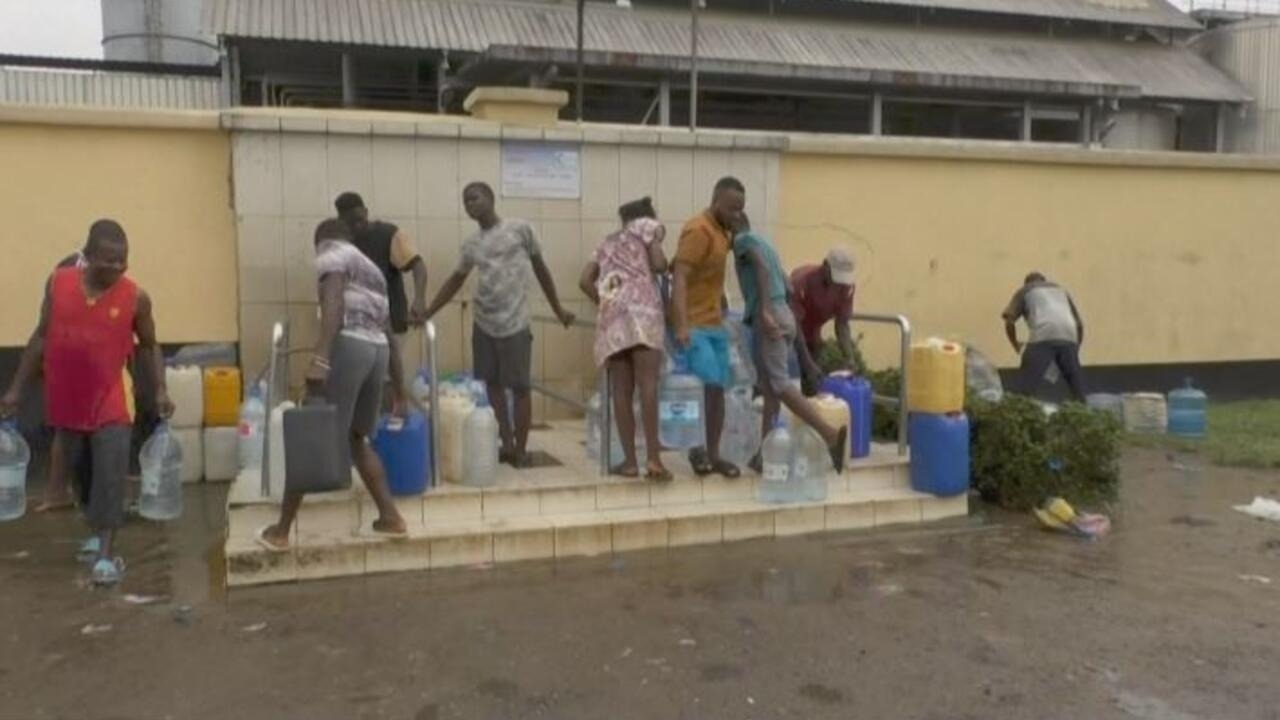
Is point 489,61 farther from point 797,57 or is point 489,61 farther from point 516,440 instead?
point 516,440

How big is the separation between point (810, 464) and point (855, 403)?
0.68 meters

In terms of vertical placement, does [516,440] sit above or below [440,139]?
below

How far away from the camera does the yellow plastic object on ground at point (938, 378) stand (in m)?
7.15

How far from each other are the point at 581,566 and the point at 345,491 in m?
1.29

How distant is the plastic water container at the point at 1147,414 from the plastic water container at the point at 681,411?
207 inches

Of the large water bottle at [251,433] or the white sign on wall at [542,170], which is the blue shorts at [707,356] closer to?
the white sign on wall at [542,170]

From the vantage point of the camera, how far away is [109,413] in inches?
219

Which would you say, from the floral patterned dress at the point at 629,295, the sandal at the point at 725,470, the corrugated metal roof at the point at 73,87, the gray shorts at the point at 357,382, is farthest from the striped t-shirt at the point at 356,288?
the corrugated metal roof at the point at 73,87

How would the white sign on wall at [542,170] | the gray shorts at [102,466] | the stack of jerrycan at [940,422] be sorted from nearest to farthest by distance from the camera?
the gray shorts at [102,466] < the stack of jerrycan at [940,422] < the white sign on wall at [542,170]

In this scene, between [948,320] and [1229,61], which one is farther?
[1229,61]

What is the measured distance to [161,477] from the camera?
6348 millimetres

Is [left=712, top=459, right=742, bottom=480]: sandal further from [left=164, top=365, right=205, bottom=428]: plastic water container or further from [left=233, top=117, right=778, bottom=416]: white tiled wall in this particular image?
[left=164, top=365, right=205, bottom=428]: plastic water container

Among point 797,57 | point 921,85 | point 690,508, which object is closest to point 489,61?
point 797,57

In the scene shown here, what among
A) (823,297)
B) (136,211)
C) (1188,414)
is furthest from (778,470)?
(1188,414)
